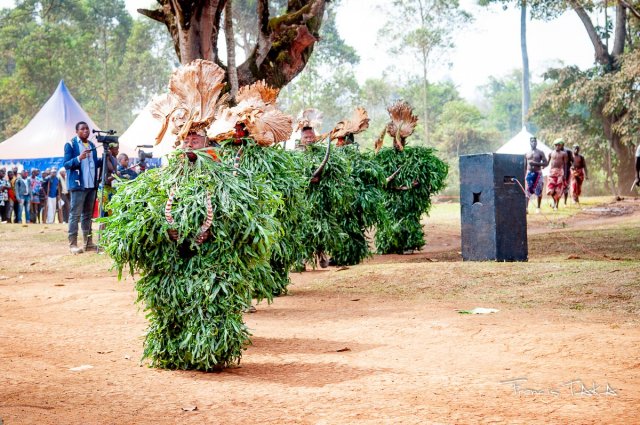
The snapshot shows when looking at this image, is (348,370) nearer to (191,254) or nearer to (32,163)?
(191,254)


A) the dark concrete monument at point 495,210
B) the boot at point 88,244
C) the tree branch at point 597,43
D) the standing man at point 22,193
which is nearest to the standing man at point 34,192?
the standing man at point 22,193

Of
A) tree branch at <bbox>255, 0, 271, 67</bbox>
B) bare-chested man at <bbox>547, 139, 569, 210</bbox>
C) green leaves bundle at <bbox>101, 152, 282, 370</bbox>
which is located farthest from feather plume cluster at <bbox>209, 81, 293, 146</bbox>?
bare-chested man at <bbox>547, 139, 569, 210</bbox>

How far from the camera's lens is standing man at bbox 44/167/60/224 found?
25575 millimetres

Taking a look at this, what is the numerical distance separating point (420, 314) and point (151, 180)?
3134 millimetres

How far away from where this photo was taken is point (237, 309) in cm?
584

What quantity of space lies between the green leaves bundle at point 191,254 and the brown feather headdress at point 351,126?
6.09 m

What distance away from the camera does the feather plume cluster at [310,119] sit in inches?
447

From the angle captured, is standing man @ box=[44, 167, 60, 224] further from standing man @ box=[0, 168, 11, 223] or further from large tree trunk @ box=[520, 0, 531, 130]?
large tree trunk @ box=[520, 0, 531, 130]

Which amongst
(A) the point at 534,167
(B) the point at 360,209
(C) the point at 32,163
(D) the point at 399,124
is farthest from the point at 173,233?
(C) the point at 32,163

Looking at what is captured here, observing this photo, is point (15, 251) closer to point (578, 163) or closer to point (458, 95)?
point (578, 163)

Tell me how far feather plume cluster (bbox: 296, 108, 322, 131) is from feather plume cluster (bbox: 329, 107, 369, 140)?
0.31 metres

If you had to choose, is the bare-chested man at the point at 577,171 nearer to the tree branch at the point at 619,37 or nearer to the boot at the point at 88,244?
the tree branch at the point at 619,37

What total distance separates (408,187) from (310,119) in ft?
9.20

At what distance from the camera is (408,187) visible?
13.7m
